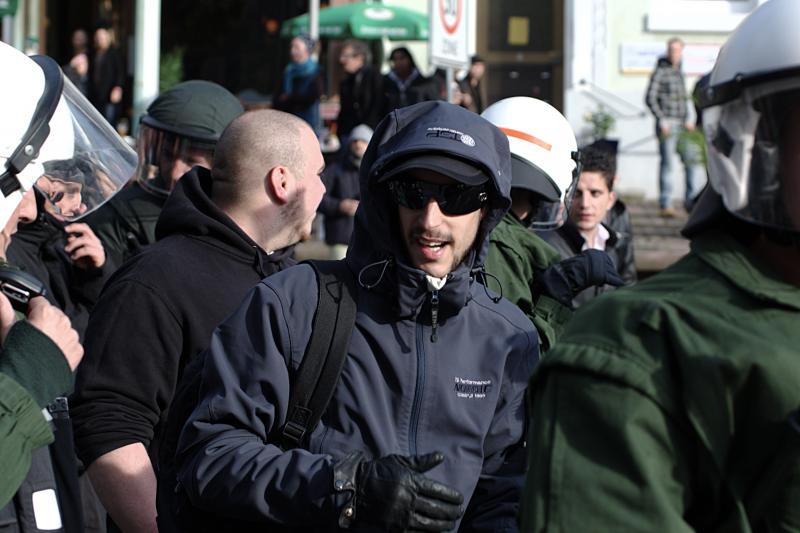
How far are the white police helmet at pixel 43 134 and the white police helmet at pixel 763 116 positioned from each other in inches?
58.3

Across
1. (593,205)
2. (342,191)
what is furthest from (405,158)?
(342,191)

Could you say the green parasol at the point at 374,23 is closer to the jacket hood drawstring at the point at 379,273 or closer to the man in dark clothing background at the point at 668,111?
the man in dark clothing background at the point at 668,111

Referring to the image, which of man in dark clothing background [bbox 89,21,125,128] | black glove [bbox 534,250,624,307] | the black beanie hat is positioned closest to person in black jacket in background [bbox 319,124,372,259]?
the black beanie hat

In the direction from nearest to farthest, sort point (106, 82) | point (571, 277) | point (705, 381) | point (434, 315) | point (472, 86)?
1. point (705, 381)
2. point (434, 315)
3. point (571, 277)
4. point (472, 86)
5. point (106, 82)

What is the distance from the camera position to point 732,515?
5.92 ft

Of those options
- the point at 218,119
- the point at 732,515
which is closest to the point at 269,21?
the point at 218,119

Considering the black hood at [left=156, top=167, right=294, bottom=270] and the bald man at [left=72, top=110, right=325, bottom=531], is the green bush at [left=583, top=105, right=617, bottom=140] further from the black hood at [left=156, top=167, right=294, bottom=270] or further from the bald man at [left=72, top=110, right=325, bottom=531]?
the black hood at [left=156, top=167, right=294, bottom=270]

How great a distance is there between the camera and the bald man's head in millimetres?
3895

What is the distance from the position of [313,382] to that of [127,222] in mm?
2979

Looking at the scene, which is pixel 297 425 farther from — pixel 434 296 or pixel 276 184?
pixel 276 184

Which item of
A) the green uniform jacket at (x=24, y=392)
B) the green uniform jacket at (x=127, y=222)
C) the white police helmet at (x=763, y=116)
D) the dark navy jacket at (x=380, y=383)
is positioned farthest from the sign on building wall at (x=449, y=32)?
the white police helmet at (x=763, y=116)

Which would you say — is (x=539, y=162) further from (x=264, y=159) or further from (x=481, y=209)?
(x=481, y=209)

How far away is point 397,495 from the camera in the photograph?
2.53m

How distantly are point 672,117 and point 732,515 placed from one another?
14.1m
